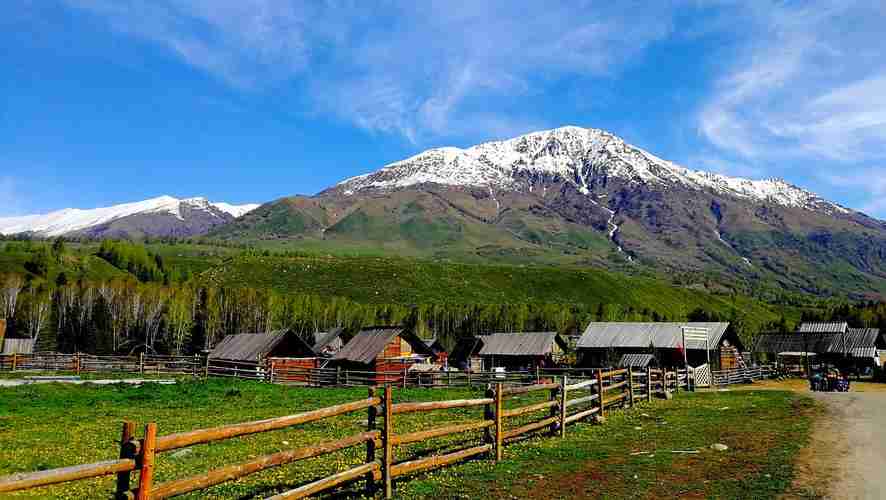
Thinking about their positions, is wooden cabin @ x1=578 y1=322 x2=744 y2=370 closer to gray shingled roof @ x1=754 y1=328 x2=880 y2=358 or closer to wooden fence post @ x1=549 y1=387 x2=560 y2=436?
gray shingled roof @ x1=754 y1=328 x2=880 y2=358

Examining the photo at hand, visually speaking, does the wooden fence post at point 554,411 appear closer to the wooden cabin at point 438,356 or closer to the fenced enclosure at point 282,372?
the fenced enclosure at point 282,372

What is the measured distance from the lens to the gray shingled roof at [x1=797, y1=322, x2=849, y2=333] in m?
80.9

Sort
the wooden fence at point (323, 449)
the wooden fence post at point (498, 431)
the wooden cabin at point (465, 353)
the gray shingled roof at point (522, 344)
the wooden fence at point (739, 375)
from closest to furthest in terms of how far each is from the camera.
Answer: the wooden fence at point (323, 449), the wooden fence post at point (498, 431), the wooden fence at point (739, 375), the gray shingled roof at point (522, 344), the wooden cabin at point (465, 353)

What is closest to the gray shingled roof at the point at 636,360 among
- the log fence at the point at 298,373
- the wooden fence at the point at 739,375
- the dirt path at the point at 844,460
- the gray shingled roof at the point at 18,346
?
the wooden fence at the point at 739,375

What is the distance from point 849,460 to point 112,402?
101 ft

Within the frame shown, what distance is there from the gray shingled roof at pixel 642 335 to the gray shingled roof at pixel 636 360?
116 centimetres

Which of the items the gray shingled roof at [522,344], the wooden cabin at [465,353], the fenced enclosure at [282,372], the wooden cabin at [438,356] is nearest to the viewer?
the fenced enclosure at [282,372]

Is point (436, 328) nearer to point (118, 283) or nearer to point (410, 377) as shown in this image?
Result: point (118, 283)

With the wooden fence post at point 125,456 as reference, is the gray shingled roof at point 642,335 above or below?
above

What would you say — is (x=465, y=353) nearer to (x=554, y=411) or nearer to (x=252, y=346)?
(x=252, y=346)

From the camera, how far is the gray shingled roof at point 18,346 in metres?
82.0

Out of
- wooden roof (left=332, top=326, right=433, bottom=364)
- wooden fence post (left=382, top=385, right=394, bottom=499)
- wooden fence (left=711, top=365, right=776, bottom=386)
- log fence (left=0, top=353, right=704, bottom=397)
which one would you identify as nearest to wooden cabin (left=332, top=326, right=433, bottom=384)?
wooden roof (left=332, top=326, right=433, bottom=364)

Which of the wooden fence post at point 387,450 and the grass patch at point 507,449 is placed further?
the grass patch at point 507,449

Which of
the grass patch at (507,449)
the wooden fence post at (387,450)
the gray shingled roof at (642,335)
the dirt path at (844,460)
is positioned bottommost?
the grass patch at (507,449)
